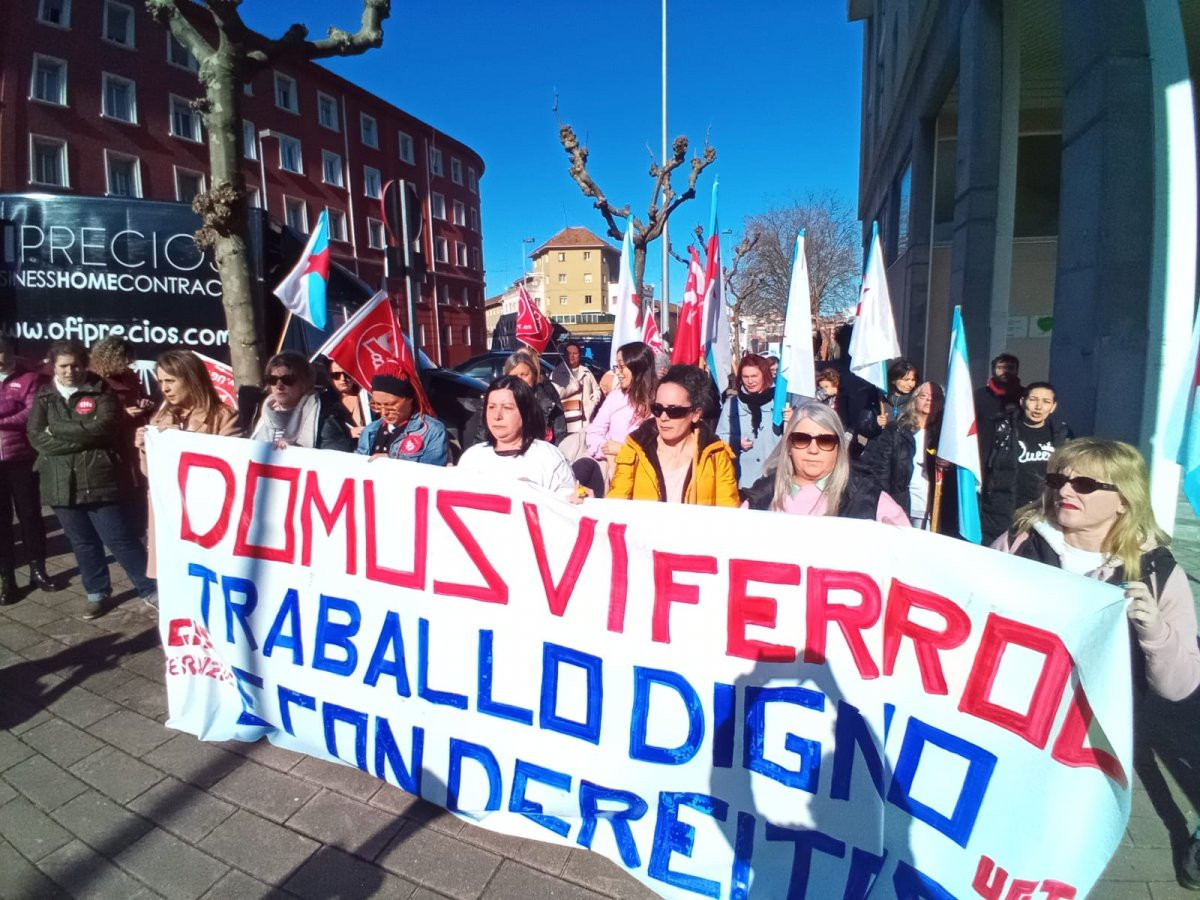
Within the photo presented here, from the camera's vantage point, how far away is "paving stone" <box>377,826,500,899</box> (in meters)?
2.26

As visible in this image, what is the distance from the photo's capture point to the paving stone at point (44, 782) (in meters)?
2.72

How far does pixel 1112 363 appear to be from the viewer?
493cm

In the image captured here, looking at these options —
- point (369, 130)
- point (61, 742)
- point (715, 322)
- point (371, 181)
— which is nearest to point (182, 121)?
point (371, 181)

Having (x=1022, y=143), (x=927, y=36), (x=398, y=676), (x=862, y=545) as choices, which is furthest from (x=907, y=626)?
(x=1022, y=143)

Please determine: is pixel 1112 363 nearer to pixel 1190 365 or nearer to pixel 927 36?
pixel 1190 365

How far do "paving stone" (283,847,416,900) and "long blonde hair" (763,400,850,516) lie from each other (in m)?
1.85

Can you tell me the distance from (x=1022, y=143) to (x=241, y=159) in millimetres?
14621

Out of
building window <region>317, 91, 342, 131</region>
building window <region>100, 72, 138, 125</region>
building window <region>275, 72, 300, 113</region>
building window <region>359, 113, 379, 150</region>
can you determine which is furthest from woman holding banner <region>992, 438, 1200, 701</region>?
building window <region>359, 113, 379, 150</region>

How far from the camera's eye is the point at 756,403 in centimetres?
530

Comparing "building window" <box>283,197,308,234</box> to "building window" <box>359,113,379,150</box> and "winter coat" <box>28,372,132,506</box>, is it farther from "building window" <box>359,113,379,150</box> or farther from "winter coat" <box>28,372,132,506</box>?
"winter coat" <box>28,372,132,506</box>

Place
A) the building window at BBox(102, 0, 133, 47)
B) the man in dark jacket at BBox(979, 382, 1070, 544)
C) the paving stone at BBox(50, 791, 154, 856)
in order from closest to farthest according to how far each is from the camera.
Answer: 1. the paving stone at BBox(50, 791, 154, 856)
2. the man in dark jacket at BBox(979, 382, 1070, 544)
3. the building window at BBox(102, 0, 133, 47)

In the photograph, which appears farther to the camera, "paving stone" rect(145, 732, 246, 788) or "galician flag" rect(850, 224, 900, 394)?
"galician flag" rect(850, 224, 900, 394)

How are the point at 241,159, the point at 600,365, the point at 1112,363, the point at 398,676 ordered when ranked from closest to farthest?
the point at 398,676
the point at 241,159
the point at 1112,363
the point at 600,365

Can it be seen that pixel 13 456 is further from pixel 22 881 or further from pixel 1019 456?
pixel 1019 456
